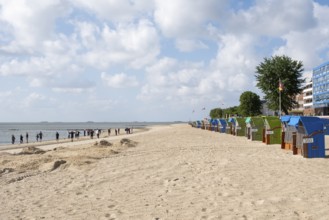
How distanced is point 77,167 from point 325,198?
1004 cm

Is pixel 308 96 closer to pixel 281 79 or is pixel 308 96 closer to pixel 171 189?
pixel 281 79

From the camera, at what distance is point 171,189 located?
33.6ft

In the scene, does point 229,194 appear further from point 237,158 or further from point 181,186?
point 237,158

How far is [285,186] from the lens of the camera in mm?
10172

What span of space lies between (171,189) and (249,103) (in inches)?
3397

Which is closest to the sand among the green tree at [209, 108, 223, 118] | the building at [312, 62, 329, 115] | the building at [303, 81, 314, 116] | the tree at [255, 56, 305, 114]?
the tree at [255, 56, 305, 114]

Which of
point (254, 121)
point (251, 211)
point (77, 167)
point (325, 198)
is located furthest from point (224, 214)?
point (254, 121)

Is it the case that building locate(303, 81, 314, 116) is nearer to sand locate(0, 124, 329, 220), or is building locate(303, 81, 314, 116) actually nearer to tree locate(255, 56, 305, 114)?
tree locate(255, 56, 305, 114)

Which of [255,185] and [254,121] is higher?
[254,121]

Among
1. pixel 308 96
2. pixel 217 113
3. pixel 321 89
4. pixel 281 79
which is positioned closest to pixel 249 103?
pixel 321 89

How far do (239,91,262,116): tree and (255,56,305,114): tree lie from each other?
40.2m

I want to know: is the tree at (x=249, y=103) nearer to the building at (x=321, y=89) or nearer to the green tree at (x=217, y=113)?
the building at (x=321, y=89)

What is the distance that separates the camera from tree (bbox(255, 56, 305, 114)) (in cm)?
5175

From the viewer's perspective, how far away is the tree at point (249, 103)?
93.6 metres
